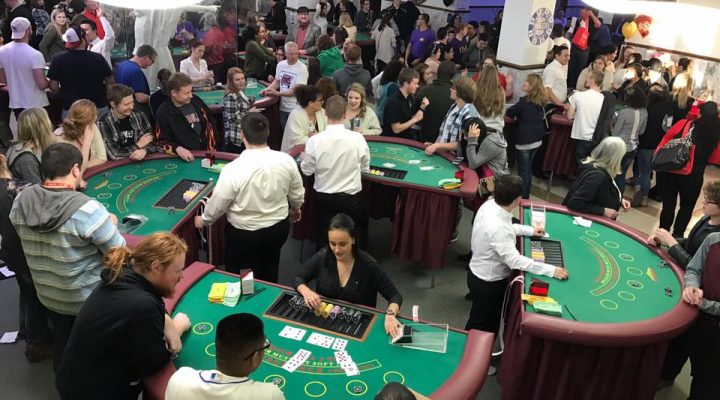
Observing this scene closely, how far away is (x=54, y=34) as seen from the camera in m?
7.13

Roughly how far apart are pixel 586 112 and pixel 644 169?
1.07m

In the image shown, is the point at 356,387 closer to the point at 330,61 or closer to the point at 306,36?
the point at 330,61

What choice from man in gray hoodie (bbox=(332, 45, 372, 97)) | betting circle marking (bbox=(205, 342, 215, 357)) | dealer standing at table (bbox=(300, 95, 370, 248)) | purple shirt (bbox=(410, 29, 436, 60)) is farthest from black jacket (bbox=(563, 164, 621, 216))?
purple shirt (bbox=(410, 29, 436, 60))

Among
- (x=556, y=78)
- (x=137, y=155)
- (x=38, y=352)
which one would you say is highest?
(x=556, y=78)

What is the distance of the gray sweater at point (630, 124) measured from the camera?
630cm

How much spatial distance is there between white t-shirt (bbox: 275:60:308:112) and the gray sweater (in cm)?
365

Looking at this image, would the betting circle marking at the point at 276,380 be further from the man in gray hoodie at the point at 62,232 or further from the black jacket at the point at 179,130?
the black jacket at the point at 179,130

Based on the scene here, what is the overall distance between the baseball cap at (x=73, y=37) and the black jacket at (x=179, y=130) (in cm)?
168

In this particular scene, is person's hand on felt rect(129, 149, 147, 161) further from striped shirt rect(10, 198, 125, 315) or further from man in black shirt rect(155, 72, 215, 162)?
striped shirt rect(10, 198, 125, 315)

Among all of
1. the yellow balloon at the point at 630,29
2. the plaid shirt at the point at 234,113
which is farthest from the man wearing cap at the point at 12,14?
the yellow balloon at the point at 630,29

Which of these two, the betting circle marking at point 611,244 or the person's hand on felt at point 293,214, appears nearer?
the betting circle marking at point 611,244

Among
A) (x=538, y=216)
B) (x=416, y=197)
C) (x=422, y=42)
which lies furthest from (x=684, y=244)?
(x=422, y=42)

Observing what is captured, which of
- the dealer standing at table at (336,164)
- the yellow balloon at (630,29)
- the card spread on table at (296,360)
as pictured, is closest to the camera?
the card spread on table at (296,360)

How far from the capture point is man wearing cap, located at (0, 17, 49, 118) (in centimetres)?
601
